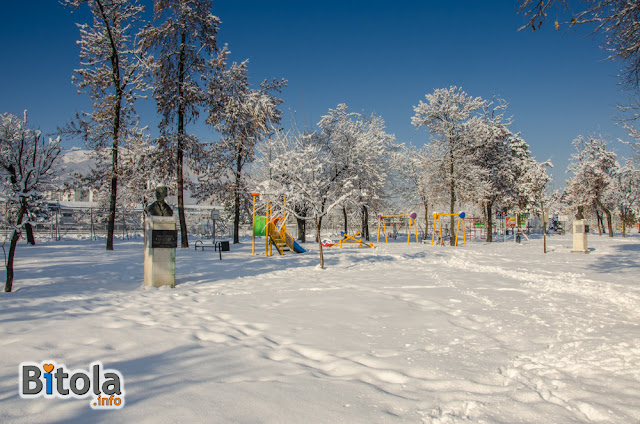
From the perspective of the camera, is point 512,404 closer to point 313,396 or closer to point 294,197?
point 313,396

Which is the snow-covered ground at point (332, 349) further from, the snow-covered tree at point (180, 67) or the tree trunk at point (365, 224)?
the tree trunk at point (365, 224)

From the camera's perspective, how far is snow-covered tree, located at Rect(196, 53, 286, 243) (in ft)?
63.0

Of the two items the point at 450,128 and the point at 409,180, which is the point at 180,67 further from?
the point at 409,180

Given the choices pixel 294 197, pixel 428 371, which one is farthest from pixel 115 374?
pixel 294 197

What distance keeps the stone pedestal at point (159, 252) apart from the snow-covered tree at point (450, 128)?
22.6 m

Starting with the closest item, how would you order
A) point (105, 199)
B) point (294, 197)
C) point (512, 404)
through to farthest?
point (512, 404) → point (294, 197) → point (105, 199)

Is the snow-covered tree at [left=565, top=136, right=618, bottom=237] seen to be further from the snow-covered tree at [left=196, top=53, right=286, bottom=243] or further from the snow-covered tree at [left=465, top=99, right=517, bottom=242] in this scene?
the snow-covered tree at [left=196, top=53, right=286, bottom=243]

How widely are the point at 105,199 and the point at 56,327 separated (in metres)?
42.9

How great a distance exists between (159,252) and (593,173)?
45.6m

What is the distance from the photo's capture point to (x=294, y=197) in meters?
12.8

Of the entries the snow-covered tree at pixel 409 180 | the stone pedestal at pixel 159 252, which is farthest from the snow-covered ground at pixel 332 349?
the snow-covered tree at pixel 409 180

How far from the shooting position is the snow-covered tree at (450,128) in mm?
27000

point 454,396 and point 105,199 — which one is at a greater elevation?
point 105,199

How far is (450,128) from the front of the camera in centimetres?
2722
